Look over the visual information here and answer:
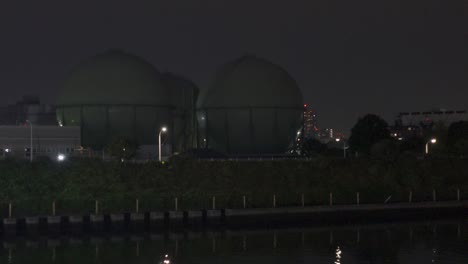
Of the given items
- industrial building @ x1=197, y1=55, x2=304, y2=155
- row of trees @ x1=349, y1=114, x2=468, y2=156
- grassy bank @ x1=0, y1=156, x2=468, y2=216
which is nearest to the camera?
grassy bank @ x1=0, y1=156, x2=468, y2=216

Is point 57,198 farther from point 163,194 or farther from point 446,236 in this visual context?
point 446,236

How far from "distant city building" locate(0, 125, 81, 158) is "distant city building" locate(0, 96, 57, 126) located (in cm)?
2258

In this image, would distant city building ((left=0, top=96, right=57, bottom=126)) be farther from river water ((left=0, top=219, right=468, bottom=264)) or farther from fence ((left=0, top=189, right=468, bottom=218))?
river water ((left=0, top=219, right=468, bottom=264))

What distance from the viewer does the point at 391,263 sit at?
2133 inches

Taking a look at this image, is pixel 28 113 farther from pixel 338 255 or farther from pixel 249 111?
pixel 338 255

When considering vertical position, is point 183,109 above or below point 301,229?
above

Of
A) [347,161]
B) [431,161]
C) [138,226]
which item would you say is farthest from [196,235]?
[431,161]

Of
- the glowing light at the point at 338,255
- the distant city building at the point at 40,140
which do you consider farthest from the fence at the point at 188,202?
the distant city building at the point at 40,140

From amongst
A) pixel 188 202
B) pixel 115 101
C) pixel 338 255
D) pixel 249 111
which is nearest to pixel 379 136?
pixel 249 111

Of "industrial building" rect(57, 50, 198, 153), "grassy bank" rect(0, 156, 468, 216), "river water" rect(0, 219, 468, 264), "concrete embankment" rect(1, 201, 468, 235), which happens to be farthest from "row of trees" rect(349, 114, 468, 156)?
"river water" rect(0, 219, 468, 264)

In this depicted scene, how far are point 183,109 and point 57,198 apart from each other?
47.1 metres

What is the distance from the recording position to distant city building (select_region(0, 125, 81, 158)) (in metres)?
101

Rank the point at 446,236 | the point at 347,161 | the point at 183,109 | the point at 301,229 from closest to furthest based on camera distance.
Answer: the point at 446,236
the point at 301,229
the point at 347,161
the point at 183,109

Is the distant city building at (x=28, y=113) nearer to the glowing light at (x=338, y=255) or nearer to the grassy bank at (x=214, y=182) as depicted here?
the grassy bank at (x=214, y=182)
